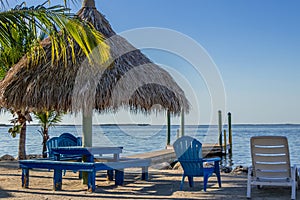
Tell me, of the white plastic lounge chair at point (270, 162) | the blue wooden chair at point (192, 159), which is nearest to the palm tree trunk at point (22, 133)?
the blue wooden chair at point (192, 159)

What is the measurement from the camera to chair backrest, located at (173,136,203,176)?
20.7 ft

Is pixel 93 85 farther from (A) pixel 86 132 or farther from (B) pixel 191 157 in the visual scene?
(B) pixel 191 157

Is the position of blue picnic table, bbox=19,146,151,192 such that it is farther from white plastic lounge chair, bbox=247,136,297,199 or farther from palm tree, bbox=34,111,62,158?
palm tree, bbox=34,111,62,158

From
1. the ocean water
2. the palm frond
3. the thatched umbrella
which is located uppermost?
the palm frond

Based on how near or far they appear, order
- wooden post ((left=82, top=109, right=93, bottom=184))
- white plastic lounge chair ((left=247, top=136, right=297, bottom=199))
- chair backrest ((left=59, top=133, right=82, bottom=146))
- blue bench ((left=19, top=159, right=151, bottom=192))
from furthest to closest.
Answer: chair backrest ((left=59, top=133, right=82, bottom=146)) → wooden post ((left=82, top=109, right=93, bottom=184)) → blue bench ((left=19, top=159, right=151, bottom=192)) → white plastic lounge chair ((left=247, top=136, right=297, bottom=199))

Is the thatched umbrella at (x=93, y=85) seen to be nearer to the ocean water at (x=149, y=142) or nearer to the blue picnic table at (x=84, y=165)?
the blue picnic table at (x=84, y=165)

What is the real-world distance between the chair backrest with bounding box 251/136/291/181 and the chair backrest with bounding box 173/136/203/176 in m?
0.78

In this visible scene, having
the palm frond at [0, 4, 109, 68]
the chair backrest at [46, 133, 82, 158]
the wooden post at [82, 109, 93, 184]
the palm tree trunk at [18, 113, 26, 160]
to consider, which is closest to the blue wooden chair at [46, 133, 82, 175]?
the chair backrest at [46, 133, 82, 158]

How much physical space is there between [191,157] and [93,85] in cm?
176

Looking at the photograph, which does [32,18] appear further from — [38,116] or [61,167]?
[38,116]

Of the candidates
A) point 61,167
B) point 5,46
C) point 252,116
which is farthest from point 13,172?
point 252,116

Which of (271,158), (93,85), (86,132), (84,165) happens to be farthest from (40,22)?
(271,158)

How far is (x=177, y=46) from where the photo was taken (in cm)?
893

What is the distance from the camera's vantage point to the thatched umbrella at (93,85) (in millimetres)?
6328
